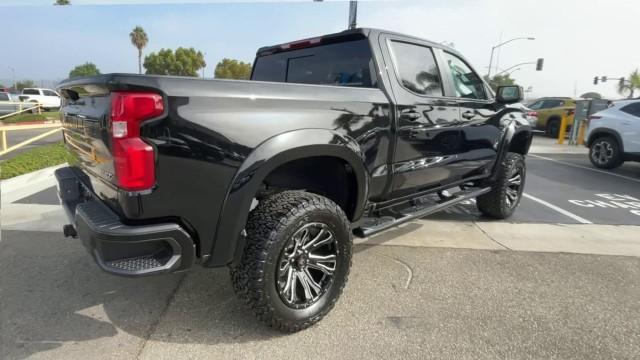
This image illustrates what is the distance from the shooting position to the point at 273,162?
7.09 feet

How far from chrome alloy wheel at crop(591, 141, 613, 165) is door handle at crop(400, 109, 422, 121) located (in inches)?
314

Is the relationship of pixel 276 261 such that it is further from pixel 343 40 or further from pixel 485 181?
pixel 485 181

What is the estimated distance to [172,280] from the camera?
9.97 feet

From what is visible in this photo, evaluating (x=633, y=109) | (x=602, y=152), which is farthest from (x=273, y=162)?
(x=602, y=152)

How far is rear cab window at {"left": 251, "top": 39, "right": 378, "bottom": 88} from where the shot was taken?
117 inches

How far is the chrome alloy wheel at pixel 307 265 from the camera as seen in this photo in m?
2.35

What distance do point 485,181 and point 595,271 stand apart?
140 centimetres

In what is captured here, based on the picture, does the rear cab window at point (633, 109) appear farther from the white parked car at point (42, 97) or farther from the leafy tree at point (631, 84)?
the leafy tree at point (631, 84)

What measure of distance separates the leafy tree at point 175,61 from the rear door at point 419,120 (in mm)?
55479

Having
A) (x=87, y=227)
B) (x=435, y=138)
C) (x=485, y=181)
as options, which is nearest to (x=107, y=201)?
(x=87, y=227)

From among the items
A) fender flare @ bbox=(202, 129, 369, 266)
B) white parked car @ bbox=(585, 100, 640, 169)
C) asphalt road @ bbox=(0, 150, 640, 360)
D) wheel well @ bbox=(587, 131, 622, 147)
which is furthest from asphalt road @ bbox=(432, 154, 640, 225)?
fender flare @ bbox=(202, 129, 369, 266)

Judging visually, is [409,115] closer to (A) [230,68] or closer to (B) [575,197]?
(B) [575,197]

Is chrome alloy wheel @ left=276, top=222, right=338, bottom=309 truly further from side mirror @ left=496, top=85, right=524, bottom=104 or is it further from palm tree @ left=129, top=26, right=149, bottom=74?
palm tree @ left=129, top=26, right=149, bottom=74

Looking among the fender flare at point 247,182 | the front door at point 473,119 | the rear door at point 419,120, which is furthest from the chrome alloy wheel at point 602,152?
the fender flare at point 247,182
